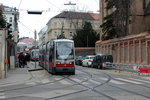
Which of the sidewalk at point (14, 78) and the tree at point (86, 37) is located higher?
the tree at point (86, 37)

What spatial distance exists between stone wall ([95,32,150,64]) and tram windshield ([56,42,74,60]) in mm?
11218

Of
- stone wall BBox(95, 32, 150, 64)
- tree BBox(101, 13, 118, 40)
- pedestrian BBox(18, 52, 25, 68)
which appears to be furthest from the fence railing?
tree BBox(101, 13, 118, 40)

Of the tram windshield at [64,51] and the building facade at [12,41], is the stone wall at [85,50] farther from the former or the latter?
the tram windshield at [64,51]

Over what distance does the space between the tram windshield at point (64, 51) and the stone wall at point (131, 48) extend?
11.2m

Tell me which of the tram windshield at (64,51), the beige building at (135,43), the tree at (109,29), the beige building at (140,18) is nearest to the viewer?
the tram windshield at (64,51)

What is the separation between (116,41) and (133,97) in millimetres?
33125

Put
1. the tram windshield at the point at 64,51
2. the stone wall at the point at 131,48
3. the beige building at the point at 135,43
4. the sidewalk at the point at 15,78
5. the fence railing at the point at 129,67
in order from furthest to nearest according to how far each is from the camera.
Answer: the beige building at the point at 135,43
the stone wall at the point at 131,48
the tram windshield at the point at 64,51
the fence railing at the point at 129,67
the sidewalk at the point at 15,78

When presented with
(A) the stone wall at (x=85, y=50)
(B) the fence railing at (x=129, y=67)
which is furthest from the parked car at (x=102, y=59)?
(A) the stone wall at (x=85, y=50)

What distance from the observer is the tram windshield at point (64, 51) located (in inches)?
963

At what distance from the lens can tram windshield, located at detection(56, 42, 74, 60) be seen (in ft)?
80.3

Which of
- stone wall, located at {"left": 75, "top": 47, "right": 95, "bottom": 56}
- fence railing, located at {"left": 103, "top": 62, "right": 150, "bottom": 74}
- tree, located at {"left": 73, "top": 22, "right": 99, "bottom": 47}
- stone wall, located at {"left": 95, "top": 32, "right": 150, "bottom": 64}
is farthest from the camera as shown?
tree, located at {"left": 73, "top": 22, "right": 99, "bottom": 47}

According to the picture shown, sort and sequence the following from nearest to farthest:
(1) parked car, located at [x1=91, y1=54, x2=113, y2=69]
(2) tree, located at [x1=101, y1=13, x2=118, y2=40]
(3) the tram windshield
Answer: (3) the tram windshield → (1) parked car, located at [x1=91, y1=54, x2=113, y2=69] → (2) tree, located at [x1=101, y1=13, x2=118, y2=40]

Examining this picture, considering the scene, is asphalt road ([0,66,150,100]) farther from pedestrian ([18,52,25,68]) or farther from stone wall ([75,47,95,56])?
stone wall ([75,47,95,56])

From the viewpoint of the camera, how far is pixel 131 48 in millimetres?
38000
